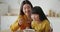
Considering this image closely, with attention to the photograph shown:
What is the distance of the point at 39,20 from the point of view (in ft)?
5.06

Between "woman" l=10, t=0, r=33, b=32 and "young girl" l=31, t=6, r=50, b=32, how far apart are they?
0.05 m

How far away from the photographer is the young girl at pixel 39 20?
153 centimetres

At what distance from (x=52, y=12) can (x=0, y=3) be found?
0.59 m

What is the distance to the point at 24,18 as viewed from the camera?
5.16 ft

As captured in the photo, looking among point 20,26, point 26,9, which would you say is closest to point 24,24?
point 20,26

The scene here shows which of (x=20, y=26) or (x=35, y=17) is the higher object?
(x=35, y=17)

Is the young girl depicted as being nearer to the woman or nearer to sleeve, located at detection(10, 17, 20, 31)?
the woman

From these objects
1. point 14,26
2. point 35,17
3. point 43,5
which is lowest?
point 14,26

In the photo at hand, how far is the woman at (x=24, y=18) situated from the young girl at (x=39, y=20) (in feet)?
0.16

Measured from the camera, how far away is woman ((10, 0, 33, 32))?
156 centimetres

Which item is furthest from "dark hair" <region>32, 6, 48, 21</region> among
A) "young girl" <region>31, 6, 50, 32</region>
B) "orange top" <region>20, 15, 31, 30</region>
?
"orange top" <region>20, 15, 31, 30</region>

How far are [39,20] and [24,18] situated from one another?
170 mm

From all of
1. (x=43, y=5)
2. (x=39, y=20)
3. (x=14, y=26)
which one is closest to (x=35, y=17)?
(x=39, y=20)

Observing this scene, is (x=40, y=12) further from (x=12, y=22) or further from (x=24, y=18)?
(x=12, y=22)
